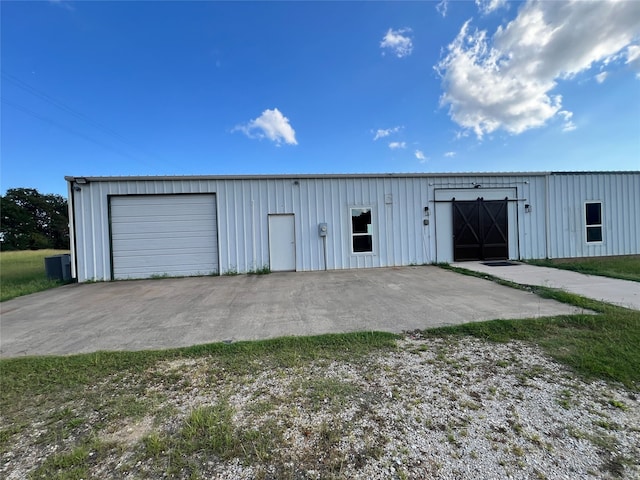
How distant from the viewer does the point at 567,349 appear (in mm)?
3264

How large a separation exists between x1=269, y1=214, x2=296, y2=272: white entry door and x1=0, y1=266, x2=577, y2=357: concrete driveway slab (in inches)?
77.7

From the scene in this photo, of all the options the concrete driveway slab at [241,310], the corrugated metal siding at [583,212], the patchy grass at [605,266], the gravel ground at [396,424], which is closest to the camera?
the gravel ground at [396,424]

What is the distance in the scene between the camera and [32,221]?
46406 millimetres

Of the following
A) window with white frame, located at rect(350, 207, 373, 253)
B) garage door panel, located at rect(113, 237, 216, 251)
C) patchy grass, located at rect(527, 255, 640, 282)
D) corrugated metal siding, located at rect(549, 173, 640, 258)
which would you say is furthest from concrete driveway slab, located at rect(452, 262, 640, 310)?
garage door panel, located at rect(113, 237, 216, 251)

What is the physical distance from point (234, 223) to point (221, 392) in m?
8.03

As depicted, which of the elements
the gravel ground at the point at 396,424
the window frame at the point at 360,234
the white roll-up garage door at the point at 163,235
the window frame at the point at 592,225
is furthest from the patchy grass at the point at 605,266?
the white roll-up garage door at the point at 163,235

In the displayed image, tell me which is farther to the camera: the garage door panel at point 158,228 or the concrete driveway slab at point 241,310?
the garage door panel at point 158,228

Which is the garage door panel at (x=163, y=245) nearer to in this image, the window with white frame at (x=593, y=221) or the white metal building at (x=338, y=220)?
the white metal building at (x=338, y=220)

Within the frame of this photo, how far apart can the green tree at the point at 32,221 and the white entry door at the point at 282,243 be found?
49.5m

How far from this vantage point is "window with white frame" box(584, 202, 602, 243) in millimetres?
11109

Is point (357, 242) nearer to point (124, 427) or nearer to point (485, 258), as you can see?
point (485, 258)

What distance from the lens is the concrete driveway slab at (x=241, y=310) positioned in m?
4.12

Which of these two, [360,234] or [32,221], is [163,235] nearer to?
[360,234]

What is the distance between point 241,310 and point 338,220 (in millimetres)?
5841
